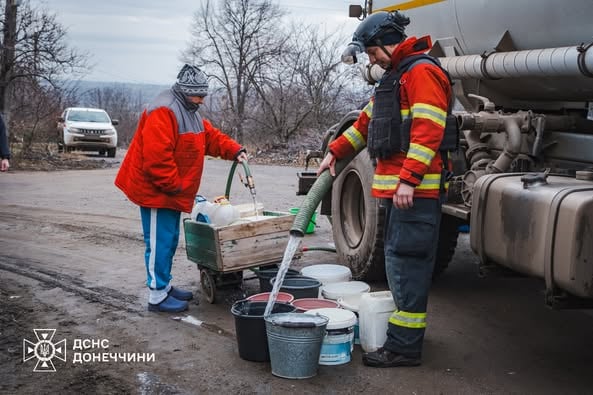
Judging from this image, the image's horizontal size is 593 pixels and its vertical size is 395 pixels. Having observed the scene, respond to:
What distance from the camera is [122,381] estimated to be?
13.8 feet

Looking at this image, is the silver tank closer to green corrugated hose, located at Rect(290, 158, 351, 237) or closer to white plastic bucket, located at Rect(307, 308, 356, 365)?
green corrugated hose, located at Rect(290, 158, 351, 237)

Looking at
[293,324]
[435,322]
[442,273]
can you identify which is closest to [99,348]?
[293,324]

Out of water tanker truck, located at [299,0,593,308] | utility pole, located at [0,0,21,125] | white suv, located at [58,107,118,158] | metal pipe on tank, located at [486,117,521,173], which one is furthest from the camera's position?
white suv, located at [58,107,118,158]

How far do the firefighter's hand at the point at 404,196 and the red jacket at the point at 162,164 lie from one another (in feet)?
6.08

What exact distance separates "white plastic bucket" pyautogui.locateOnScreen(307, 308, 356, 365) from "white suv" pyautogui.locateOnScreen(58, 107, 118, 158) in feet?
61.2

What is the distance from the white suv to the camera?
2194 cm

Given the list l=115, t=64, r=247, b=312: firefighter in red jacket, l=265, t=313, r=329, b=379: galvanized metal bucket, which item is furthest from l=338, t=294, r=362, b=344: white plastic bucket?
l=115, t=64, r=247, b=312: firefighter in red jacket

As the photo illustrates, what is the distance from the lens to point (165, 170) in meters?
5.38

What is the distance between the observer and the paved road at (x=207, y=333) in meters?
4.24

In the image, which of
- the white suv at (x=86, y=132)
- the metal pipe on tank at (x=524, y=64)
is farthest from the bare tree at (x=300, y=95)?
the metal pipe on tank at (x=524, y=64)

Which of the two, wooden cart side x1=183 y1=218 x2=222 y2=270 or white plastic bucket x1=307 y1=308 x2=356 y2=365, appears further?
wooden cart side x1=183 y1=218 x2=222 y2=270

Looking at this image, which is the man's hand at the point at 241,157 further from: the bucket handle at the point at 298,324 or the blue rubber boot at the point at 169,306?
the bucket handle at the point at 298,324

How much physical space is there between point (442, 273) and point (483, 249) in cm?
258

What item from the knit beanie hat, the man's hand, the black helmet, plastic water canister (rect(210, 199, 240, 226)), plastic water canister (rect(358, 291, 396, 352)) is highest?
the black helmet
